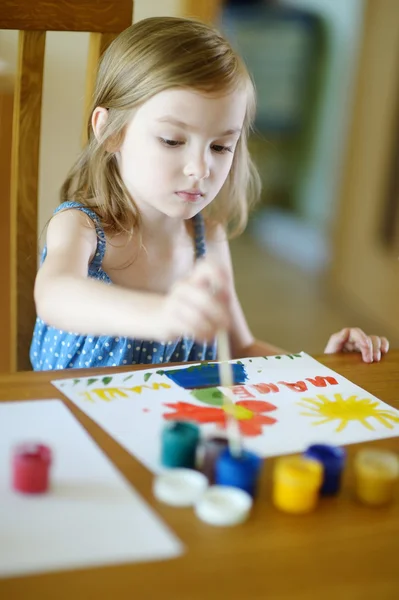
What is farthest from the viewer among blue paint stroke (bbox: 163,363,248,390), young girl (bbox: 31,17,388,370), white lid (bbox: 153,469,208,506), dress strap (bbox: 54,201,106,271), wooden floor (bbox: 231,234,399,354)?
wooden floor (bbox: 231,234,399,354)

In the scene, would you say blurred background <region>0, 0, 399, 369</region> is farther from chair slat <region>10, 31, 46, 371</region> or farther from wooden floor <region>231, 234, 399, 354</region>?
chair slat <region>10, 31, 46, 371</region>

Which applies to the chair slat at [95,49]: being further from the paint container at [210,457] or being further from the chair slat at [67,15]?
the paint container at [210,457]

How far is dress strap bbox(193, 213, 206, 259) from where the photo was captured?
1341mm

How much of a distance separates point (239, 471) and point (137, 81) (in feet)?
2.03

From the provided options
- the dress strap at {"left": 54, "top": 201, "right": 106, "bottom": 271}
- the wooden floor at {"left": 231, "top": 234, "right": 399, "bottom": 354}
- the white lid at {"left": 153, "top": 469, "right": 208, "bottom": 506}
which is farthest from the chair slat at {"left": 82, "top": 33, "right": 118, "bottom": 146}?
the wooden floor at {"left": 231, "top": 234, "right": 399, "bottom": 354}

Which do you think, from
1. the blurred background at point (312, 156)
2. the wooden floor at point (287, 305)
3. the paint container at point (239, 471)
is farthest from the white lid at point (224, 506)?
the wooden floor at point (287, 305)

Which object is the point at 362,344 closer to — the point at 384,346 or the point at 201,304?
the point at 384,346

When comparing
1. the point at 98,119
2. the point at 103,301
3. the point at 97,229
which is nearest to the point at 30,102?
the point at 98,119

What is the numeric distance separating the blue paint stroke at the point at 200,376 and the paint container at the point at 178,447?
0.20 metres

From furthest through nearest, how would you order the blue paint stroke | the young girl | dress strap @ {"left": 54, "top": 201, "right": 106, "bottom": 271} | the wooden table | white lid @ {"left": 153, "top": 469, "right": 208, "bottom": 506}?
dress strap @ {"left": 54, "top": 201, "right": 106, "bottom": 271}
the young girl
the blue paint stroke
white lid @ {"left": 153, "top": 469, "right": 208, "bottom": 506}
the wooden table

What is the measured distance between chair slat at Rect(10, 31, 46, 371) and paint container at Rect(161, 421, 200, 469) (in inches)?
22.8

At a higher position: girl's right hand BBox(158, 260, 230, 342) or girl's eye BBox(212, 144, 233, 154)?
girl's eye BBox(212, 144, 233, 154)

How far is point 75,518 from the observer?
2.02ft

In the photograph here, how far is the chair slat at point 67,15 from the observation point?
45.9 inches
